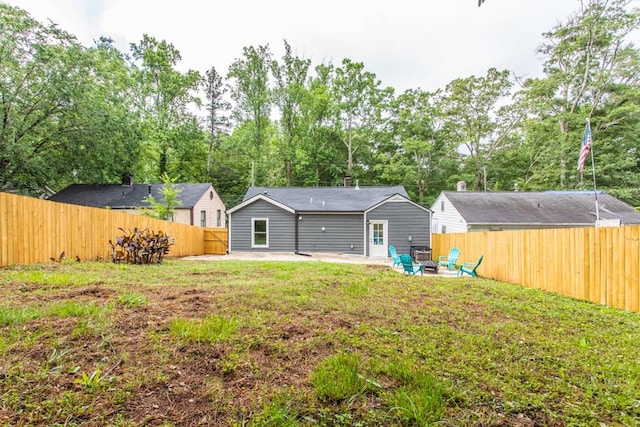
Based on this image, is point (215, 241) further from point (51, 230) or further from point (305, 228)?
point (51, 230)

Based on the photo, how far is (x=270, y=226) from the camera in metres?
16.5

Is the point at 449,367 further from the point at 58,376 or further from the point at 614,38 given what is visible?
the point at 614,38

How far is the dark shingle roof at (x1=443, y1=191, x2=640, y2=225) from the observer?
595 inches

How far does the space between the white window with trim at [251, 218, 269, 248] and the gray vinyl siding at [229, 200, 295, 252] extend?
162mm

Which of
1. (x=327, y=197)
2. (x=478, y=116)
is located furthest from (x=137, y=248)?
(x=478, y=116)

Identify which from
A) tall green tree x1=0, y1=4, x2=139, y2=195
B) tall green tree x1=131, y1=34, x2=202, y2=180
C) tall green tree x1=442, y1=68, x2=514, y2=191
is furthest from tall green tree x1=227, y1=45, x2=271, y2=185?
tall green tree x1=442, y1=68, x2=514, y2=191

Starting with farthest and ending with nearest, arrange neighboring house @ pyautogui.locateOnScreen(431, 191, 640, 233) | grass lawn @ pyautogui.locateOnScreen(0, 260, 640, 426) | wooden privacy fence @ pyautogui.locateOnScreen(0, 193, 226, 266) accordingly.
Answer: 1. neighboring house @ pyautogui.locateOnScreen(431, 191, 640, 233)
2. wooden privacy fence @ pyautogui.locateOnScreen(0, 193, 226, 266)
3. grass lawn @ pyautogui.locateOnScreen(0, 260, 640, 426)

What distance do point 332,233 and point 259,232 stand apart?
13.1ft

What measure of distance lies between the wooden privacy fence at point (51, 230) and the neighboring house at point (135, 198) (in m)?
8.08

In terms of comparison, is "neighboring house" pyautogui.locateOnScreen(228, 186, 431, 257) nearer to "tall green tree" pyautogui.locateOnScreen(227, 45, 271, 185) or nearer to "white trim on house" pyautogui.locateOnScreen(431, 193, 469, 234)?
"white trim on house" pyautogui.locateOnScreen(431, 193, 469, 234)

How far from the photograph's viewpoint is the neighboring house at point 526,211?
1502 cm

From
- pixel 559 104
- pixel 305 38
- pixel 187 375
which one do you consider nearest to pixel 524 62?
pixel 559 104

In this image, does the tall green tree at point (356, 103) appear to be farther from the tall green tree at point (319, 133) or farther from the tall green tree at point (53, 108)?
→ the tall green tree at point (53, 108)

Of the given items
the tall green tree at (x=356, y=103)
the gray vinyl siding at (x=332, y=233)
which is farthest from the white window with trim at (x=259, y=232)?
the tall green tree at (x=356, y=103)
